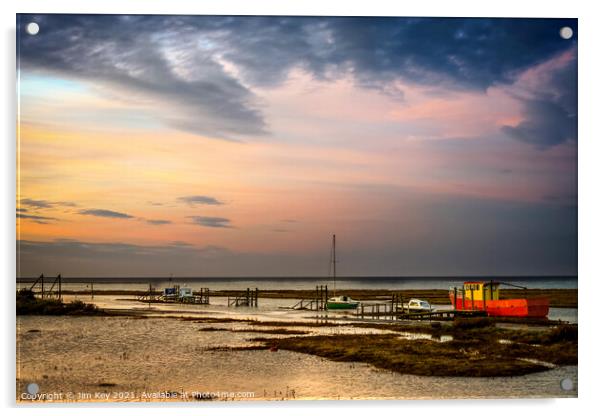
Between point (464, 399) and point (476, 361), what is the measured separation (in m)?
1.10

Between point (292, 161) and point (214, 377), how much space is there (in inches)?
131

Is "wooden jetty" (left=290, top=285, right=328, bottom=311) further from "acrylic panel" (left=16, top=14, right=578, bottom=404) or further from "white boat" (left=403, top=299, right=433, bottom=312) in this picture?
"acrylic panel" (left=16, top=14, right=578, bottom=404)

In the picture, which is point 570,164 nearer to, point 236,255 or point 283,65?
point 283,65

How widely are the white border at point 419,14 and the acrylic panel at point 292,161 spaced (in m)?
0.13

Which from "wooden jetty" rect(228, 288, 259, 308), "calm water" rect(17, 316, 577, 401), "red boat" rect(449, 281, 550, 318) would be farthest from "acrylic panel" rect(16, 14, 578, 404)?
"wooden jetty" rect(228, 288, 259, 308)

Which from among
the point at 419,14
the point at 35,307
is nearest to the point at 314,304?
the point at 35,307

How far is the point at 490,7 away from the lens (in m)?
8.93

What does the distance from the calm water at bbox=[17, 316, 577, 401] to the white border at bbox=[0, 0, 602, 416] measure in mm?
150

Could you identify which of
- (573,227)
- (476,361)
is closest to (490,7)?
(573,227)

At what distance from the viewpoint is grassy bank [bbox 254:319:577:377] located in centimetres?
931

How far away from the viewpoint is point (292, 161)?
9.79 m

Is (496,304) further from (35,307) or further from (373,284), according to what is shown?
(373,284)

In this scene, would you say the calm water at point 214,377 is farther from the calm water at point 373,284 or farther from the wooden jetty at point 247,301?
the wooden jetty at point 247,301

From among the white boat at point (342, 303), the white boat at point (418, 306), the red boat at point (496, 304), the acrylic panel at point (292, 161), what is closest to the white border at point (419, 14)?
the acrylic panel at point (292, 161)
